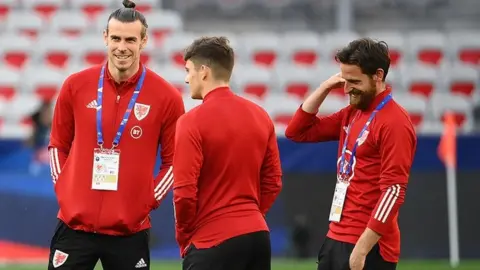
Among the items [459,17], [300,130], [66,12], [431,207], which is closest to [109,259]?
[300,130]

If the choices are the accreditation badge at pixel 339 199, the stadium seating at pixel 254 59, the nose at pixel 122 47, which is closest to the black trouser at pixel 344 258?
the accreditation badge at pixel 339 199

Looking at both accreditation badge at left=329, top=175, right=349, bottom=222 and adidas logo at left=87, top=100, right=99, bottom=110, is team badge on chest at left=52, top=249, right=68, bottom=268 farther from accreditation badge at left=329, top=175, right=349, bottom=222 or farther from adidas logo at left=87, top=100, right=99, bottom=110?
accreditation badge at left=329, top=175, right=349, bottom=222

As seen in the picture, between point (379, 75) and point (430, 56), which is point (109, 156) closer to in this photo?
point (379, 75)

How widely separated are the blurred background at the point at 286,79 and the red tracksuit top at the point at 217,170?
683 centimetres

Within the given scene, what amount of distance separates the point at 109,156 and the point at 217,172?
86 centimetres

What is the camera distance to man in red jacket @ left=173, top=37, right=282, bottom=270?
506 cm

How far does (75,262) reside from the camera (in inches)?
227

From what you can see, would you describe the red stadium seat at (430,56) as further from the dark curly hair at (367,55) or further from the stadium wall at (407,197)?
the dark curly hair at (367,55)

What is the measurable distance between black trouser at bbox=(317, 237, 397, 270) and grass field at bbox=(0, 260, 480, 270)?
560cm

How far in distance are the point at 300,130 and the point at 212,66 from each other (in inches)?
41.7

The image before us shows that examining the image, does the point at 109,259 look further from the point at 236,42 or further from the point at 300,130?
the point at 236,42

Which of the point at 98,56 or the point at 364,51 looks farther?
the point at 98,56

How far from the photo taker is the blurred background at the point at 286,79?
40.4 ft

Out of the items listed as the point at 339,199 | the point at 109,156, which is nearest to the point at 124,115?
the point at 109,156
